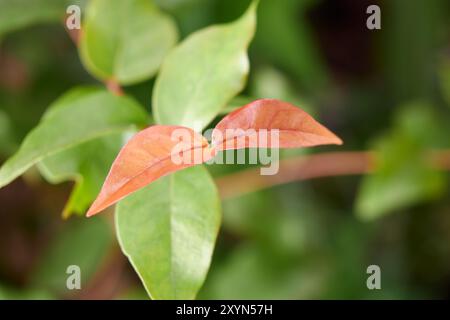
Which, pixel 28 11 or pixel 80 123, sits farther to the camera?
pixel 28 11

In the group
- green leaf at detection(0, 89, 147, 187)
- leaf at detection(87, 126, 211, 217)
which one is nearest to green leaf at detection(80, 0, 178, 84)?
green leaf at detection(0, 89, 147, 187)

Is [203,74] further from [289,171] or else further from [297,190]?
[297,190]

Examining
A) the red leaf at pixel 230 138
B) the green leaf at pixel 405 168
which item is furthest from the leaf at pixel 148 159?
the green leaf at pixel 405 168

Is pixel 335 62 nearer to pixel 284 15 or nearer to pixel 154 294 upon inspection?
pixel 284 15

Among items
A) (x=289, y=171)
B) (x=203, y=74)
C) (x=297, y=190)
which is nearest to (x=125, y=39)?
(x=203, y=74)

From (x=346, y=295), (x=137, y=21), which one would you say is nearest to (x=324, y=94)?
(x=346, y=295)

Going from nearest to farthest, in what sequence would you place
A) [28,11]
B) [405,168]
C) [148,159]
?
[148,159] < [28,11] < [405,168]

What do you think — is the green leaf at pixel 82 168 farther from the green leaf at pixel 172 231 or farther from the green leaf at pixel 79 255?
the green leaf at pixel 79 255
